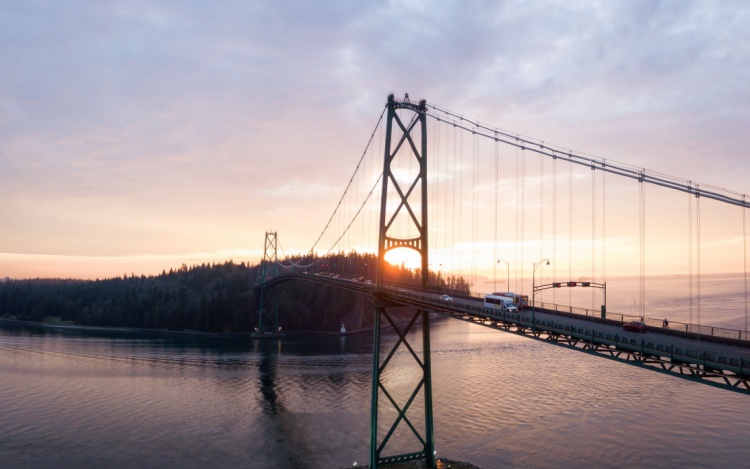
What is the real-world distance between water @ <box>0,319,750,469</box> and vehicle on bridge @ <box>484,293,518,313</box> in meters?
10.3

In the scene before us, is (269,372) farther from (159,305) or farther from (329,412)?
(159,305)

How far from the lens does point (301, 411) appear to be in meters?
50.1

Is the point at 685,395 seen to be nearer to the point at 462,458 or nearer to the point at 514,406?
the point at 514,406

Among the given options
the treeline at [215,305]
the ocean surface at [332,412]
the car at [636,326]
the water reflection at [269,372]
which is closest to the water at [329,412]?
the ocean surface at [332,412]

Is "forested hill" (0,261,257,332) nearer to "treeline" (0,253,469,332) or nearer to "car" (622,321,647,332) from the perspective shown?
"treeline" (0,253,469,332)

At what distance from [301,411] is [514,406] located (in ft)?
68.5

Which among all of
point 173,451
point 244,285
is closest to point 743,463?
point 173,451

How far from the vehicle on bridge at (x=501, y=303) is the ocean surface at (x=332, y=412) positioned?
10.3 m

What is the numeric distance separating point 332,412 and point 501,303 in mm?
20046

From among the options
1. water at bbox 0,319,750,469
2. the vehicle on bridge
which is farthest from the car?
water at bbox 0,319,750,469

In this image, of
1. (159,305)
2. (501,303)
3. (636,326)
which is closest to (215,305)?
(159,305)

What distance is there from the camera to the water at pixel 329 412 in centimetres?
3784

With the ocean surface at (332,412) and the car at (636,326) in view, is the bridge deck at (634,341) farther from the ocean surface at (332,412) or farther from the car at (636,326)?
the ocean surface at (332,412)

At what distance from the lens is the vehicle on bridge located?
132 feet
